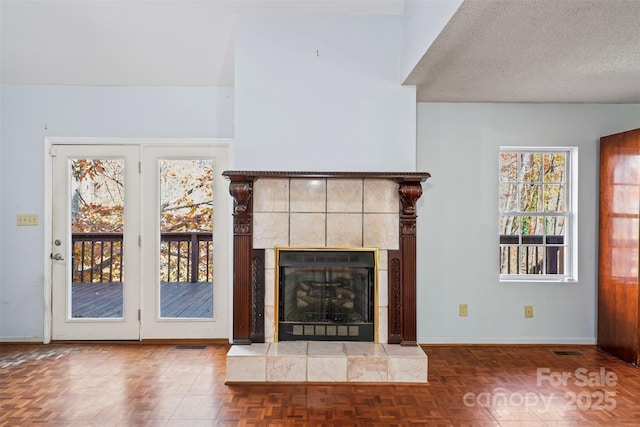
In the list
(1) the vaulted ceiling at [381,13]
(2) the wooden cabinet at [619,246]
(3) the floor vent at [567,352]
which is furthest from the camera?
(3) the floor vent at [567,352]

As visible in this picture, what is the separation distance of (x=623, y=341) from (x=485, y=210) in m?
1.52

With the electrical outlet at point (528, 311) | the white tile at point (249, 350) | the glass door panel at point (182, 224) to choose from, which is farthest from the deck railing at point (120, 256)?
the electrical outlet at point (528, 311)

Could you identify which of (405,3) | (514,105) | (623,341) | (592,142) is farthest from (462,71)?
(623,341)

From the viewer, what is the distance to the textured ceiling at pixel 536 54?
81.2 inches

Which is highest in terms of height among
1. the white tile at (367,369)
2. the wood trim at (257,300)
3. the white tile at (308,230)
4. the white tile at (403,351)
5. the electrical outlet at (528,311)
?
the white tile at (308,230)

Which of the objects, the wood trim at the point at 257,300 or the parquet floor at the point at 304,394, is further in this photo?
the wood trim at the point at 257,300

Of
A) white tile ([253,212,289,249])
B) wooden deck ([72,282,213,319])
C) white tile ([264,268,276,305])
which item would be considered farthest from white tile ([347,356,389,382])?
wooden deck ([72,282,213,319])

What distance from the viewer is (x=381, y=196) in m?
3.18

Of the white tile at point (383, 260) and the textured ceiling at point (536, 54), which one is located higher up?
the textured ceiling at point (536, 54)

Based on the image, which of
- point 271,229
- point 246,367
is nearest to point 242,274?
point 271,229

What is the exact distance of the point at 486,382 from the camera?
9.92 ft

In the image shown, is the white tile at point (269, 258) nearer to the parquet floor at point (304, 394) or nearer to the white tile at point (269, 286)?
the white tile at point (269, 286)

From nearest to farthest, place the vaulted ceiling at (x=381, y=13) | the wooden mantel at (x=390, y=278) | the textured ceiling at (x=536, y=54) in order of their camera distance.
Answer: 1. the textured ceiling at (x=536, y=54)
2. the vaulted ceiling at (x=381, y=13)
3. the wooden mantel at (x=390, y=278)

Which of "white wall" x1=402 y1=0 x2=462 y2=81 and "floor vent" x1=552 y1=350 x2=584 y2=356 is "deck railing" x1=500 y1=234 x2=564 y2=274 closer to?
"floor vent" x1=552 y1=350 x2=584 y2=356
